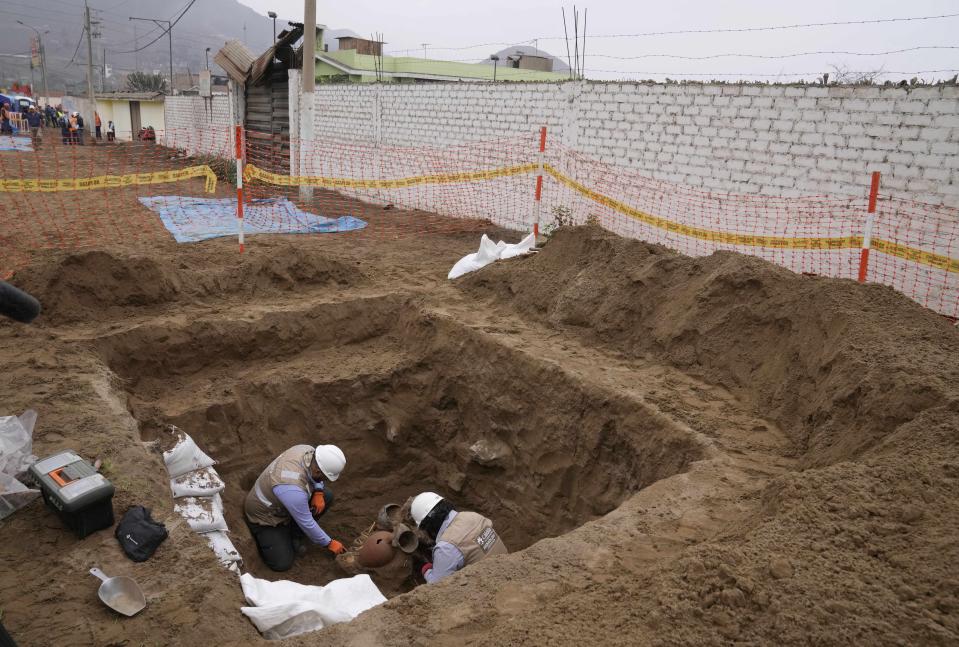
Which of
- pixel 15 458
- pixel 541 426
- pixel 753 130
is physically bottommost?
pixel 541 426

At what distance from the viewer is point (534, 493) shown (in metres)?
6.08

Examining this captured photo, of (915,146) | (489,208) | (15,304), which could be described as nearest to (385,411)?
(15,304)

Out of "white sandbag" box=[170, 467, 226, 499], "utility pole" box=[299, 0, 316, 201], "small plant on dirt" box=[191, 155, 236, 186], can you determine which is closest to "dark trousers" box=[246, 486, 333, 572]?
"white sandbag" box=[170, 467, 226, 499]

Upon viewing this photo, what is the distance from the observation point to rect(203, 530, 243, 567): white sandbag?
4.29 meters

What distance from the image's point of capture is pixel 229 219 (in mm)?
11883

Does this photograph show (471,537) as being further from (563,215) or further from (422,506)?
(563,215)

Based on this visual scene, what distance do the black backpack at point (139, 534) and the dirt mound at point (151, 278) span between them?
3.62 m

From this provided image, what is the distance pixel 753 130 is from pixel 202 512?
709 centimetres

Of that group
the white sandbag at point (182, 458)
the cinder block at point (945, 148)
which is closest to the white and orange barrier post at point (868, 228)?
the cinder block at point (945, 148)

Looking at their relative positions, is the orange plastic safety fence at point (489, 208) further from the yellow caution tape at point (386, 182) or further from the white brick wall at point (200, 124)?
the white brick wall at point (200, 124)

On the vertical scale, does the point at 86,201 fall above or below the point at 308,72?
below

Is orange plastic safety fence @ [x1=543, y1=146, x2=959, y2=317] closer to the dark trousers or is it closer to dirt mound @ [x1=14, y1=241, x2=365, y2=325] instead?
dirt mound @ [x1=14, y1=241, x2=365, y2=325]

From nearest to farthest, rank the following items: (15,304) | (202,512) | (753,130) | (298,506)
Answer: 1. (15,304)
2. (202,512)
3. (298,506)
4. (753,130)

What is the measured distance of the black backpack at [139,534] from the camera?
11.5 ft
